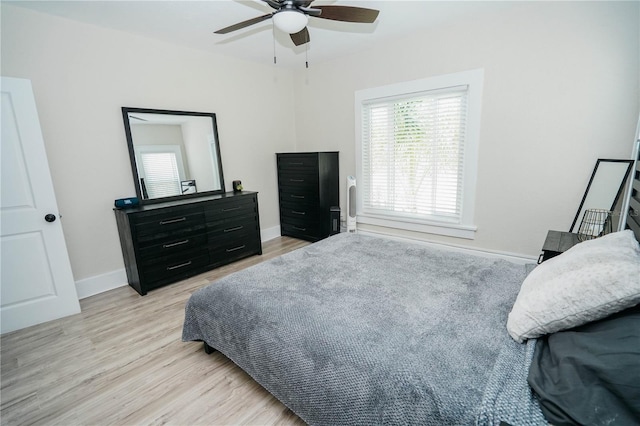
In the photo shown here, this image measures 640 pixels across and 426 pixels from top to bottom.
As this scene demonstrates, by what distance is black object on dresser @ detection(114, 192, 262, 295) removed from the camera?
2820mm

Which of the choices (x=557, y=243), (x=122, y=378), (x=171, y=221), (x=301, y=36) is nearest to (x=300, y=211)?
(x=171, y=221)

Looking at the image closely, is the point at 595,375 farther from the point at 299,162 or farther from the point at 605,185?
the point at 299,162

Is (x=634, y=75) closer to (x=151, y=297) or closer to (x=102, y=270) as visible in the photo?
(x=151, y=297)

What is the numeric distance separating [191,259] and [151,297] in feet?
1.77

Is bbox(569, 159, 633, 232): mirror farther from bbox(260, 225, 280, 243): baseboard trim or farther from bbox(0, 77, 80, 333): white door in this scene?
bbox(0, 77, 80, 333): white door

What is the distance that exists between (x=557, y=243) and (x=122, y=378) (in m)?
3.23

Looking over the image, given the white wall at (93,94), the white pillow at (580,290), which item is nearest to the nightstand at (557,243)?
the white pillow at (580,290)

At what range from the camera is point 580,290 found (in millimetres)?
1001

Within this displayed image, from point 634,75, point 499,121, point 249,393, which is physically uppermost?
point 634,75

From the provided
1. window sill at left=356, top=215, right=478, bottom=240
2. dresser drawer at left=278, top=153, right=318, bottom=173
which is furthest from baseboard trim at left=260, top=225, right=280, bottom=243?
window sill at left=356, top=215, right=478, bottom=240

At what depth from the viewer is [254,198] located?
3746mm

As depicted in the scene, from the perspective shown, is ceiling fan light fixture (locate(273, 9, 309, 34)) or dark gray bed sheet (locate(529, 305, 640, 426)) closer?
dark gray bed sheet (locate(529, 305, 640, 426))

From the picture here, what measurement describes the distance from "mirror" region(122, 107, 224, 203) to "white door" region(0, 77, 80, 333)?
2.57 ft

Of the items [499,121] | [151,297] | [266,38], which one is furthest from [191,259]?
[499,121]
